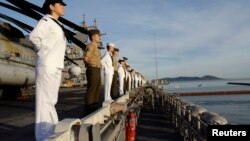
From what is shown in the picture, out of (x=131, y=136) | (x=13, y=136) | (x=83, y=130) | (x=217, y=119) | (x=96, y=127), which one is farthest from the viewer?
(x=131, y=136)

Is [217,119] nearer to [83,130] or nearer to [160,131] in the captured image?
[83,130]

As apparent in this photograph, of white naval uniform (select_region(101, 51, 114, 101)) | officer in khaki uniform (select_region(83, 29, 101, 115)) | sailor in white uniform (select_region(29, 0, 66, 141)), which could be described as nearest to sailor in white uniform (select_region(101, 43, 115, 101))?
white naval uniform (select_region(101, 51, 114, 101))

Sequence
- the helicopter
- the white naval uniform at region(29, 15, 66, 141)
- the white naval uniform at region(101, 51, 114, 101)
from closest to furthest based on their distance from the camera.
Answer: the white naval uniform at region(29, 15, 66, 141) → the white naval uniform at region(101, 51, 114, 101) → the helicopter

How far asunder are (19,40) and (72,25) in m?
8.09

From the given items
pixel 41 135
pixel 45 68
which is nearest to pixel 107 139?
pixel 41 135

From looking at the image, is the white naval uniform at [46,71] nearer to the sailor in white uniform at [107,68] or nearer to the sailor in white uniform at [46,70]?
the sailor in white uniform at [46,70]

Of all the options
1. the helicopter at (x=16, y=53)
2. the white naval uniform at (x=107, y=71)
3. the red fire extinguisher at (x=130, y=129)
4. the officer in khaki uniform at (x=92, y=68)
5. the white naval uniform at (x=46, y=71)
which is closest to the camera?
the white naval uniform at (x=46, y=71)

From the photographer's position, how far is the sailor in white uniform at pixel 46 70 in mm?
4676

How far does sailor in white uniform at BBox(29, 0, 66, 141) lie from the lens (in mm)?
4676

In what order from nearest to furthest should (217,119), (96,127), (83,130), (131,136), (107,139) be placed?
(83,130) < (96,127) < (107,139) < (217,119) < (131,136)

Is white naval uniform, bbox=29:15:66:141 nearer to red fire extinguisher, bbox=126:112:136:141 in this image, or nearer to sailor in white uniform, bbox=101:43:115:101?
red fire extinguisher, bbox=126:112:136:141

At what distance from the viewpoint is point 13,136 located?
680cm

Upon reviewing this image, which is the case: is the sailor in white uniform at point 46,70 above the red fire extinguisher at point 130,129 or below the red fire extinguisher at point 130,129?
above

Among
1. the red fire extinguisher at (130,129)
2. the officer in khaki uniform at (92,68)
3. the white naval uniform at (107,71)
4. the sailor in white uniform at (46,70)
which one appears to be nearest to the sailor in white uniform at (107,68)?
the white naval uniform at (107,71)
